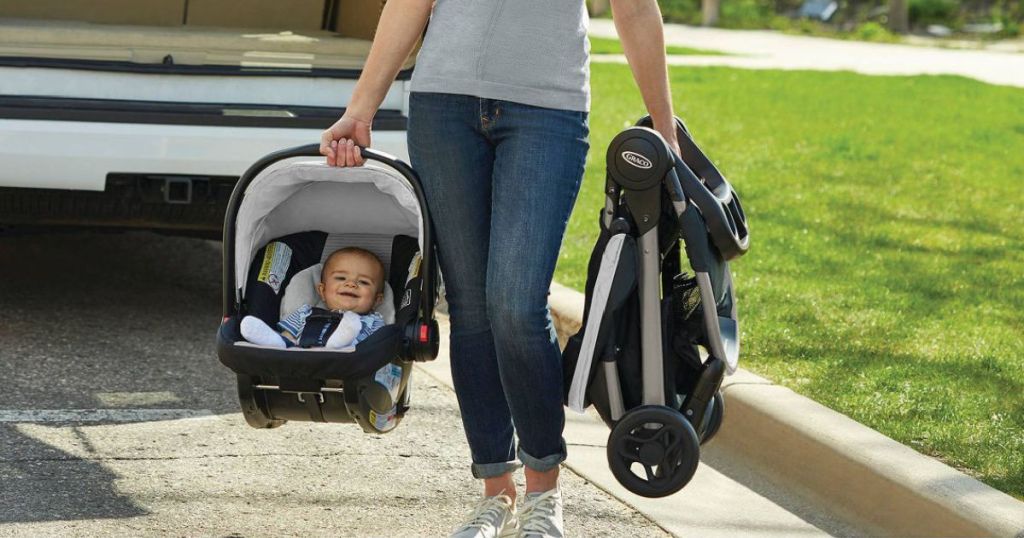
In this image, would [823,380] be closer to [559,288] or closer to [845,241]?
[559,288]

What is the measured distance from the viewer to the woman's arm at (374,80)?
11.5ft

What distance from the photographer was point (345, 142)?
3.52 m

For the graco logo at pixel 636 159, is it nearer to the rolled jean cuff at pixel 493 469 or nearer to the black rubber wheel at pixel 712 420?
the black rubber wheel at pixel 712 420

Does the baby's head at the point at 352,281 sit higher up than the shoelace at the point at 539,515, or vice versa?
the baby's head at the point at 352,281

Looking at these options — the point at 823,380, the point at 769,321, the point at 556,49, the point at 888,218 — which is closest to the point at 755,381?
the point at 823,380

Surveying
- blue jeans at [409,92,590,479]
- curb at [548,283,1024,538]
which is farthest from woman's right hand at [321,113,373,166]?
curb at [548,283,1024,538]

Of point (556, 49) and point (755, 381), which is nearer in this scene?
point (556, 49)

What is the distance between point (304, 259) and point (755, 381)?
161cm

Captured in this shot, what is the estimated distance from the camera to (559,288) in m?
6.20

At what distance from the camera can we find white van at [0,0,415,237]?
17.5 feet

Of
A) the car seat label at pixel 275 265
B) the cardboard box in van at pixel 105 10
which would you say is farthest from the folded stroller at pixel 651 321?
the cardboard box in van at pixel 105 10

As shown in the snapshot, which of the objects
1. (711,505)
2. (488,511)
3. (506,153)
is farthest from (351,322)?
(711,505)

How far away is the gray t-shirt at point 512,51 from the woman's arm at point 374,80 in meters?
0.12

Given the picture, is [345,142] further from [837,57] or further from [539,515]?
[837,57]
